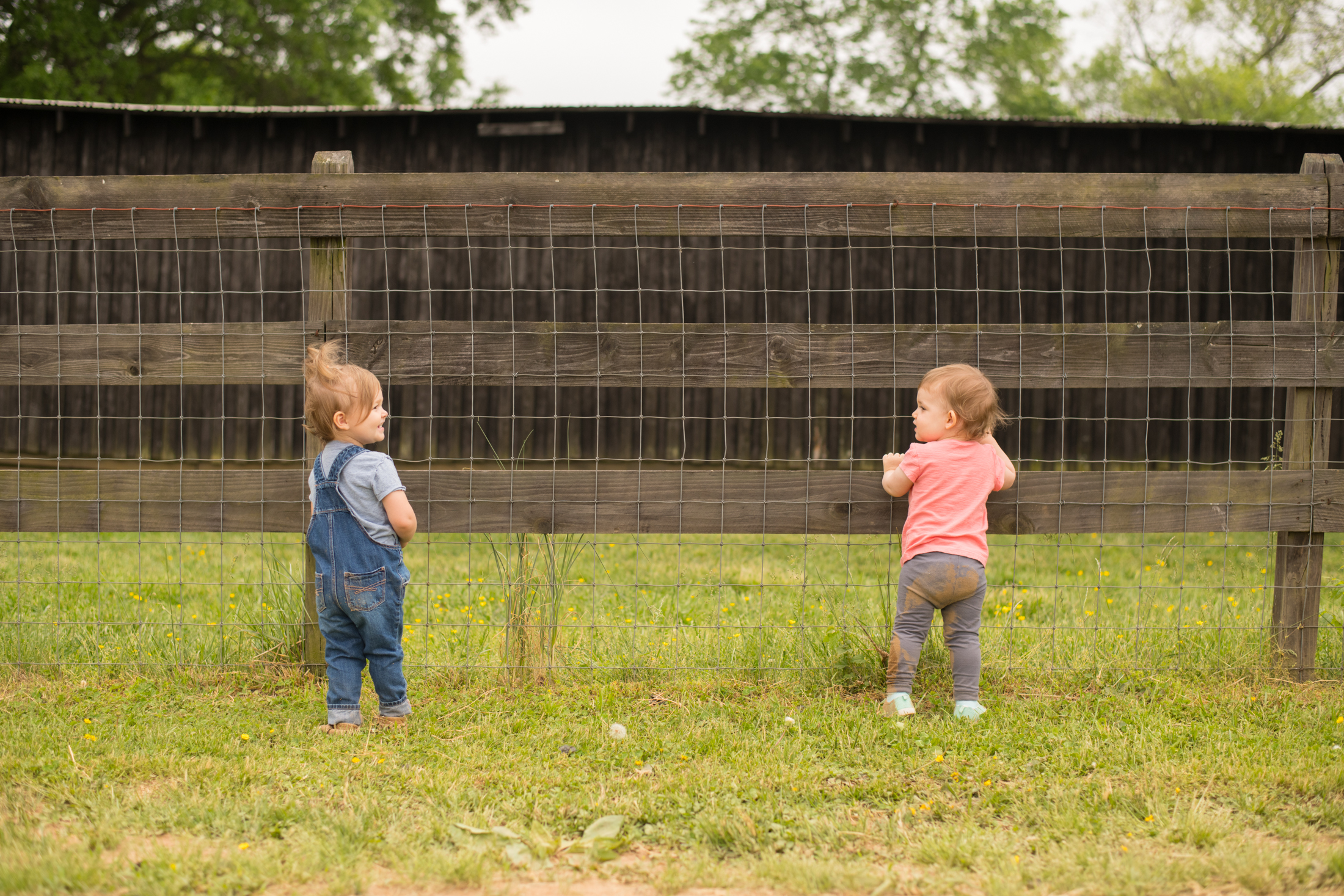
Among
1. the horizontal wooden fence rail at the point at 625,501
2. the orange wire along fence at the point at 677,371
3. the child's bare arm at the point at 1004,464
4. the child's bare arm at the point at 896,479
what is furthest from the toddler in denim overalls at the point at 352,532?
the child's bare arm at the point at 1004,464

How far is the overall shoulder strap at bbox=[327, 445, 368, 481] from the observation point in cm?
333

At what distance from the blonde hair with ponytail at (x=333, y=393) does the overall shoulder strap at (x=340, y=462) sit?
83 millimetres

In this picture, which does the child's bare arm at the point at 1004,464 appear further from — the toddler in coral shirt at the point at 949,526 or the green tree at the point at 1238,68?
the green tree at the point at 1238,68

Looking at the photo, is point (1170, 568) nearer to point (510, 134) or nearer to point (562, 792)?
point (562, 792)

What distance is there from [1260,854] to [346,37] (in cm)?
2129

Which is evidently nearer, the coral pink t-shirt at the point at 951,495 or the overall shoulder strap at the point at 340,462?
the overall shoulder strap at the point at 340,462

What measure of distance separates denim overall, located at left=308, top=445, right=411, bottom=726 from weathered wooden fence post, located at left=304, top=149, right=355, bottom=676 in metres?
0.54

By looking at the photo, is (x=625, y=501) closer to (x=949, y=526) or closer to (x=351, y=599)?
(x=351, y=599)

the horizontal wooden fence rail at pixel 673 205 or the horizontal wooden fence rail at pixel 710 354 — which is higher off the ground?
the horizontal wooden fence rail at pixel 673 205

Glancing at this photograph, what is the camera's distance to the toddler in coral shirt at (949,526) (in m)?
3.50

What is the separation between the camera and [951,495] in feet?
11.7

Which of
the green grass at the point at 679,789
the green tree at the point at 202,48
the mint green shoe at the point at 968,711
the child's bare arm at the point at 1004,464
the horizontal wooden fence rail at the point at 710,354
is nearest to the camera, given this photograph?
the green grass at the point at 679,789

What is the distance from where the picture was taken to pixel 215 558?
7.27 m

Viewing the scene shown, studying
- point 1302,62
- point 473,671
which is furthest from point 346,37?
point 1302,62
